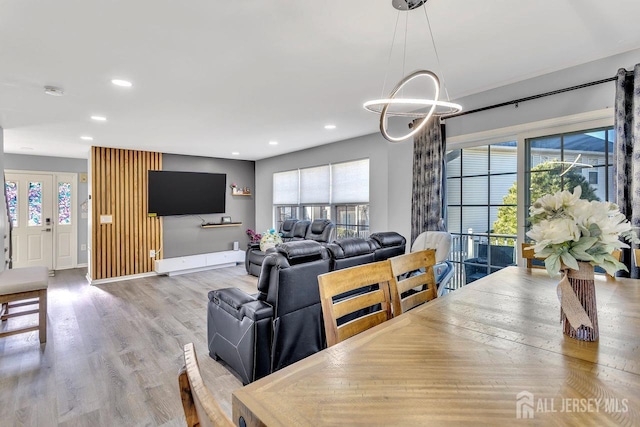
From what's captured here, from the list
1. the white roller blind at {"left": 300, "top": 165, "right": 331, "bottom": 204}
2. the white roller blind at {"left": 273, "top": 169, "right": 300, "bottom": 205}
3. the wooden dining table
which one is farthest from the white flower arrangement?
the white roller blind at {"left": 273, "top": 169, "right": 300, "bottom": 205}

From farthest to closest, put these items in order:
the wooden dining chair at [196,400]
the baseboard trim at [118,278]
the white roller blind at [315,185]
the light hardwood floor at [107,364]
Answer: the white roller blind at [315,185] → the baseboard trim at [118,278] → the light hardwood floor at [107,364] → the wooden dining chair at [196,400]

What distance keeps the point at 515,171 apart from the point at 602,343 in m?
2.64

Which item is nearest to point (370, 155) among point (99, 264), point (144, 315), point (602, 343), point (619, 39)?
point (619, 39)

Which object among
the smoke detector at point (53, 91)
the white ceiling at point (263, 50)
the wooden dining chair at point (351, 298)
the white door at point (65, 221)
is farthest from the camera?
the white door at point (65, 221)

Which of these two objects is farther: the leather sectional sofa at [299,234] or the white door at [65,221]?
the white door at [65,221]

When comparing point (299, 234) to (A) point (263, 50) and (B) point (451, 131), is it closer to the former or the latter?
(B) point (451, 131)

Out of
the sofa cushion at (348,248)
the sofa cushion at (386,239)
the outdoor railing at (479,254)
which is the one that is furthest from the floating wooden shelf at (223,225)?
the outdoor railing at (479,254)

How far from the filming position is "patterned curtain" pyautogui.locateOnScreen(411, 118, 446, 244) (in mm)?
3816

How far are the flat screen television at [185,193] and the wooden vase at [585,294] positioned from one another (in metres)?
7.06

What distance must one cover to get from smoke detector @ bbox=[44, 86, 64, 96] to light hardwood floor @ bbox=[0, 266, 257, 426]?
8.27 feet

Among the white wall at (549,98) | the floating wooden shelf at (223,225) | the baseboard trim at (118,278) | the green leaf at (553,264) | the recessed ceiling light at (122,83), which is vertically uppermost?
the recessed ceiling light at (122,83)

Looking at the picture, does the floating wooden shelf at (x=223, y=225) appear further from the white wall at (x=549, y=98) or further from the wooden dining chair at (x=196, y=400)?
the wooden dining chair at (x=196, y=400)

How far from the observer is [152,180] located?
6688mm

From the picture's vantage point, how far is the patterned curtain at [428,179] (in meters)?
3.82
